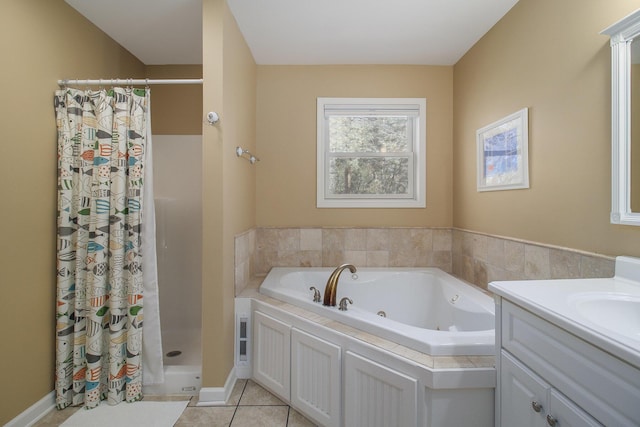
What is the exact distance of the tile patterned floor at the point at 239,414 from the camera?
1.59 meters

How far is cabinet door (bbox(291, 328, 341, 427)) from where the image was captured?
1461 mm

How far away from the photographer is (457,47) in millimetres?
2324

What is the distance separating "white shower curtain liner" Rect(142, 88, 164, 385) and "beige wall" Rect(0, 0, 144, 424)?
49 cm

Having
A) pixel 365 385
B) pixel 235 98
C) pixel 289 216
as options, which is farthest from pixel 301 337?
pixel 235 98

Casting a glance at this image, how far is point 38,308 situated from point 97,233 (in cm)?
50

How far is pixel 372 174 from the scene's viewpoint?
2.71 m

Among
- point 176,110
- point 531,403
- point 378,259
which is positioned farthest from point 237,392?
point 176,110

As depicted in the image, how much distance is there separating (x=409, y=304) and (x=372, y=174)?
3.83 ft

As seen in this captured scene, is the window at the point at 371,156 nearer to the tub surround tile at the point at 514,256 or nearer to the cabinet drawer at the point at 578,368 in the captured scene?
the tub surround tile at the point at 514,256

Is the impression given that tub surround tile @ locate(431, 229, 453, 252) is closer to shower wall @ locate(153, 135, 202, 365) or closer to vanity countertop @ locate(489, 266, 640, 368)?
→ vanity countertop @ locate(489, 266, 640, 368)

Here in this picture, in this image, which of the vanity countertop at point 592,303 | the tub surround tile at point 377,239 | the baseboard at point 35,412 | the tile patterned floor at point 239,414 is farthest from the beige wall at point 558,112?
the baseboard at point 35,412

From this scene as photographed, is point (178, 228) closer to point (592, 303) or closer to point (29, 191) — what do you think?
point (29, 191)

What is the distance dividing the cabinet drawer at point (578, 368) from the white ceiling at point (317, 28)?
188 cm

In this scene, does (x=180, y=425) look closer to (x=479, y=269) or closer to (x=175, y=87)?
(x=479, y=269)
